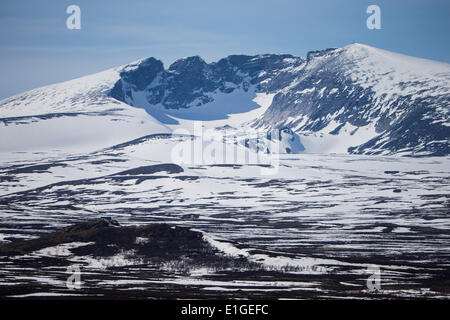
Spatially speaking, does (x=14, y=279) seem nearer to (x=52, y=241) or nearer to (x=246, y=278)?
(x=246, y=278)

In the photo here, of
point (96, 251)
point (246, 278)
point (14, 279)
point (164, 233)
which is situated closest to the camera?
point (14, 279)

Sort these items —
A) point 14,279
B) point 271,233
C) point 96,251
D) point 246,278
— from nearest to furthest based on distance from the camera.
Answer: point 14,279 < point 246,278 < point 96,251 < point 271,233

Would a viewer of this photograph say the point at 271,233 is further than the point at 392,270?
Yes

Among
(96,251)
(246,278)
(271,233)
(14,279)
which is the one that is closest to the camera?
(14,279)
